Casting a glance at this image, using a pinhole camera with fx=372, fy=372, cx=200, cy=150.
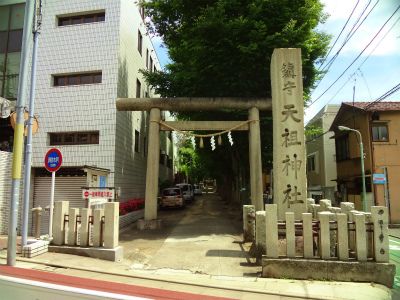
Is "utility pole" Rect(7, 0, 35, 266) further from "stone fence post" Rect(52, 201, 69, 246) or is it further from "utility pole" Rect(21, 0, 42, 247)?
"stone fence post" Rect(52, 201, 69, 246)

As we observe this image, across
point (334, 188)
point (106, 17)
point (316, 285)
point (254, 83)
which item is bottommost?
point (316, 285)

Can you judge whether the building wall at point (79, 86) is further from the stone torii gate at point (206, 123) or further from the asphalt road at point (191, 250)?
the asphalt road at point (191, 250)

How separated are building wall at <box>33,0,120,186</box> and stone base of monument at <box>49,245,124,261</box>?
8.32 m

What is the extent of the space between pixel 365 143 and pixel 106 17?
62.7 ft

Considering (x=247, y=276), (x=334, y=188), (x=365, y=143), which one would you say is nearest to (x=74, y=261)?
(x=247, y=276)

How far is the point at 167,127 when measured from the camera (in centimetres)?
1686

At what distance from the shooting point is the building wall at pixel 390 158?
2528cm

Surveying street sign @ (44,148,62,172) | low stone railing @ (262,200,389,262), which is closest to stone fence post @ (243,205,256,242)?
low stone railing @ (262,200,389,262)

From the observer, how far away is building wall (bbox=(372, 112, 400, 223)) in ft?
82.9

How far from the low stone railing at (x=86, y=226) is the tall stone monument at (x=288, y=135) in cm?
521

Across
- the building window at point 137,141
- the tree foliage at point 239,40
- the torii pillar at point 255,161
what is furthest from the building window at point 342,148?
the building window at point 137,141

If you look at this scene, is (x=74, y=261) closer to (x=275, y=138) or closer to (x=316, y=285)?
(x=316, y=285)

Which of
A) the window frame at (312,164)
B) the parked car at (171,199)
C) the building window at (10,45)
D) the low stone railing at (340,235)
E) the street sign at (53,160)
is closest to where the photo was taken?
the low stone railing at (340,235)

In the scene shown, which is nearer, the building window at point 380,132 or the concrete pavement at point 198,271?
the concrete pavement at point 198,271
